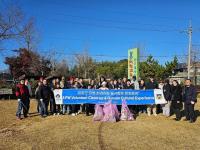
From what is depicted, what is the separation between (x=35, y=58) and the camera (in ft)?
163

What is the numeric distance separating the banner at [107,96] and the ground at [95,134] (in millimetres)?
1005

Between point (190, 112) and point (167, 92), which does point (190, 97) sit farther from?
point (167, 92)

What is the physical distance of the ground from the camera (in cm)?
1003

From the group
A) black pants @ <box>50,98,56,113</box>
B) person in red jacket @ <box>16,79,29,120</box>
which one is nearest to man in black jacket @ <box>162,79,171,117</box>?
black pants @ <box>50,98,56,113</box>

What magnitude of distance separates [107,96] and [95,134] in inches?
186

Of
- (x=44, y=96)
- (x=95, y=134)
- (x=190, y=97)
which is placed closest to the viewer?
(x=95, y=134)

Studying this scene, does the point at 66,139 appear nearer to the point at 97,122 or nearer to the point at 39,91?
the point at 97,122

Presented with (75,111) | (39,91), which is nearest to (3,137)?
(39,91)

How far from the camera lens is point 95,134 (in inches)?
463

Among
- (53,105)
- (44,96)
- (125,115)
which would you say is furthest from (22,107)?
(125,115)

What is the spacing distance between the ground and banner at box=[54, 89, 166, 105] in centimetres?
101

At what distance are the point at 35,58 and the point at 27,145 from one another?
40359 millimetres

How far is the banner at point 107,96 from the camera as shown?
16.4m

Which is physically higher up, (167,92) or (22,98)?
(167,92)
